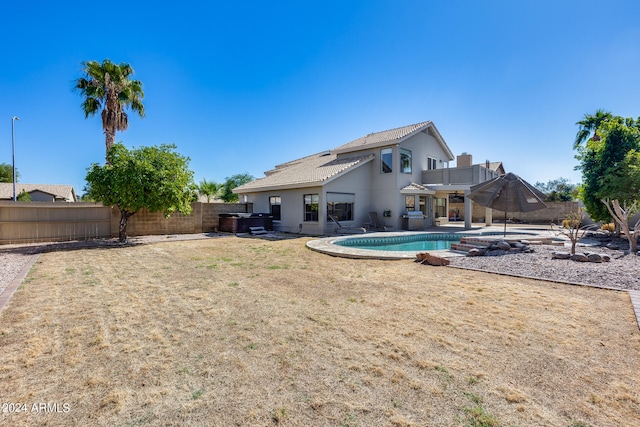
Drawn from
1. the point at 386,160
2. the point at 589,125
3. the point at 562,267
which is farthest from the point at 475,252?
the point at 589,125

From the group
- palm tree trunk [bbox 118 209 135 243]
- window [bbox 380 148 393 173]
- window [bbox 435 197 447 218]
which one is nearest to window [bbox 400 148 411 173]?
window [bbox 380 148 393 173]

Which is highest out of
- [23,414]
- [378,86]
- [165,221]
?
[378,86]

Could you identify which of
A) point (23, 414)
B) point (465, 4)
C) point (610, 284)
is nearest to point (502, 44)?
point (465, 4)

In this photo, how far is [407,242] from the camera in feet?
47.6

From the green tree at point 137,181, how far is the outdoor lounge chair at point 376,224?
11.3 metres

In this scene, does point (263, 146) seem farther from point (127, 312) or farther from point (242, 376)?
point (242, 376)

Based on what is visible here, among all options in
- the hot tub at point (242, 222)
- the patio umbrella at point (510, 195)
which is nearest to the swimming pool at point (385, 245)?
the patio umbrella at point (510, 195)

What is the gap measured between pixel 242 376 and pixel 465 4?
50.0 ft

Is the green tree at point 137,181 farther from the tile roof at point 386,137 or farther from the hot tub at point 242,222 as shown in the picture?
the tile roof at point 386,137

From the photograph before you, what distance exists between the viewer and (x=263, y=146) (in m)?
32.0

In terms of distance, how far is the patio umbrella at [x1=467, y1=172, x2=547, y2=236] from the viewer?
464 inches

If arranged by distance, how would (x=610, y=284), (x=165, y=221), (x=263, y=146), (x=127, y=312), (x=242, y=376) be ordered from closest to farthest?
(x=242, y=376), (x=127, y=312), (x=610, y=284), (x=165, y=221), (x=263, y=146)

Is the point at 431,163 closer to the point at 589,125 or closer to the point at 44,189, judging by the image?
the point at 589,125

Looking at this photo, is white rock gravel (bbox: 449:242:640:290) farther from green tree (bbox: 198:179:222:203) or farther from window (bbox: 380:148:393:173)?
green tree (bbox: 198:179:222:203)
